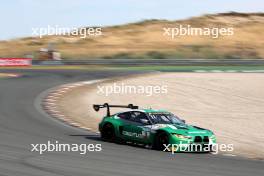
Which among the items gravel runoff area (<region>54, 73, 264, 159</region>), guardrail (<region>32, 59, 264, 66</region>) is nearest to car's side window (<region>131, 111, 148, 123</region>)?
gravel runoff area (<region>54, 73, 264, 159</region>)

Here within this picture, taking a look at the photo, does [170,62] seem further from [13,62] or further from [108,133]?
[108,133]

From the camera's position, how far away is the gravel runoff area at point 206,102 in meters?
22.0

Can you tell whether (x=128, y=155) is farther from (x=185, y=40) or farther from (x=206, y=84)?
(x=185, y=40)

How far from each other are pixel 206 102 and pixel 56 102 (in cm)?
669

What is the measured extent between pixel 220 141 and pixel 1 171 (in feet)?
30.8

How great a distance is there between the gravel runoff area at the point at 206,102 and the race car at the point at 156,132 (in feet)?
Result: 3.49

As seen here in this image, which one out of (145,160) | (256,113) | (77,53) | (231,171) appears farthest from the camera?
(77,53)

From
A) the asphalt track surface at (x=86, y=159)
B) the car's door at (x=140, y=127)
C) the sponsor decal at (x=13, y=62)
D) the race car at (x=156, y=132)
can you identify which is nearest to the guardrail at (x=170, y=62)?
the sponsor decal at (x=13, y=62)

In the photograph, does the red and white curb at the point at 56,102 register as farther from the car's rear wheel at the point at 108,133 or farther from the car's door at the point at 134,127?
the car's door at the point at 134,127

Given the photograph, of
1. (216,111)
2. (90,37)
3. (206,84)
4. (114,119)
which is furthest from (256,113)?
(90,37)

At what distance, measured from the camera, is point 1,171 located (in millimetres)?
11875

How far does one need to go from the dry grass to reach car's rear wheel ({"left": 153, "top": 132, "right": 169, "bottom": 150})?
50.6 meters

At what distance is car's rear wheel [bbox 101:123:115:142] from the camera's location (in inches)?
734

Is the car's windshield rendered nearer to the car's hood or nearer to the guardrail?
the car's hood
